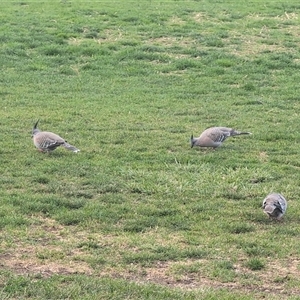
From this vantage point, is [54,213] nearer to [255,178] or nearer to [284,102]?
[255,178]

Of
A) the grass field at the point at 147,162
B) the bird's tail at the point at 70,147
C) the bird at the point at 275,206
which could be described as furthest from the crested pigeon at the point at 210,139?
the bird at the point at 275,206

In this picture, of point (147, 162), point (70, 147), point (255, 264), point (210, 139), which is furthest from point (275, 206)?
point (70, 147)

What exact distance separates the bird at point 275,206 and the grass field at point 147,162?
0.42 ft

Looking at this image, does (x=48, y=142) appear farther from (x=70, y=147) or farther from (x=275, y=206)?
(x=275, y=206)

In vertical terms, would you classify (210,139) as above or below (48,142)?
below

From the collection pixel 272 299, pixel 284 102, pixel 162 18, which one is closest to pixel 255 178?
pixel 272 299

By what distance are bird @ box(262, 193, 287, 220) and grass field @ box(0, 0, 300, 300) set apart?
0.13m

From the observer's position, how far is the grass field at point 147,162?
702 cm

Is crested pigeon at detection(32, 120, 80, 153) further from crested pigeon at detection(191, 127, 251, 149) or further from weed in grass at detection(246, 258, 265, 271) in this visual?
weed in grass at detection(246, 258, 265, 271)

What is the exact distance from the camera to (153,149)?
449 inches

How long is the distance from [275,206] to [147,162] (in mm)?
2813

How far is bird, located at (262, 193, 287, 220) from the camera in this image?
325 inches

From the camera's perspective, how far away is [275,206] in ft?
27.1

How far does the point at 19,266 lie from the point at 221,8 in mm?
19139
